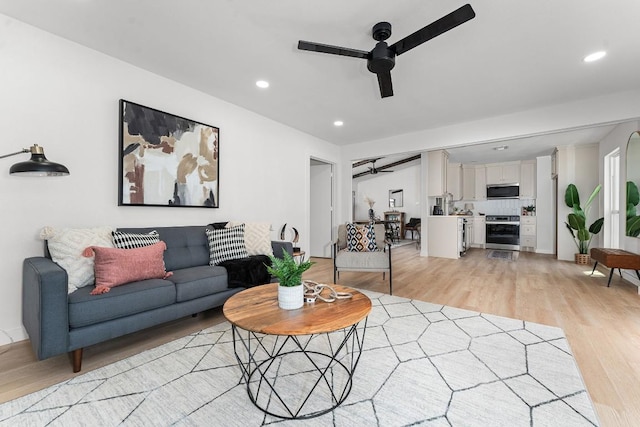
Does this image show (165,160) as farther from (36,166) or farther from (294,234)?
(294,234)

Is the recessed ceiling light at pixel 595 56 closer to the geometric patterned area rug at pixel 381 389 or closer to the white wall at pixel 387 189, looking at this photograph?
the geometric patterned area rug at pixel 381 389

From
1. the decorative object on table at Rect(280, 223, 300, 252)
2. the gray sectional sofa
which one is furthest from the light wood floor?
the decorative object on table at Rect(280, 223, 300, 252)

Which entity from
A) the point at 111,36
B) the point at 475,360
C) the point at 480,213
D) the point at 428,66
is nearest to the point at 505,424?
the point at 475,360

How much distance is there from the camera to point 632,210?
382 cm

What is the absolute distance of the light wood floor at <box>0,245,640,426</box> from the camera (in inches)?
64.9

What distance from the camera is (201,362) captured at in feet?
6.10

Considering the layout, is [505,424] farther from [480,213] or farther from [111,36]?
[480,213]

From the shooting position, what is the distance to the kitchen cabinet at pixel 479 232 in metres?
7.73

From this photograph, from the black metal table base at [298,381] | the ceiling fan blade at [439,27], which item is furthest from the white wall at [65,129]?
the ceiling fan blade at [439,27]

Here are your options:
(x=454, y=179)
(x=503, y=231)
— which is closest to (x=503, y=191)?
(x=503, y=231)

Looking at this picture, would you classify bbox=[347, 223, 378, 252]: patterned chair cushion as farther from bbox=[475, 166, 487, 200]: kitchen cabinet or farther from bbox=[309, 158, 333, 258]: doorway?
bbox=[475, 166, 487, 200]: kitchen cabinet

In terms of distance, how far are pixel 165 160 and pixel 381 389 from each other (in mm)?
2900

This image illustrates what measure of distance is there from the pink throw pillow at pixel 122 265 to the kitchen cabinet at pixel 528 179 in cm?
836

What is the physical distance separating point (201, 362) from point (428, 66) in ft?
10.6
